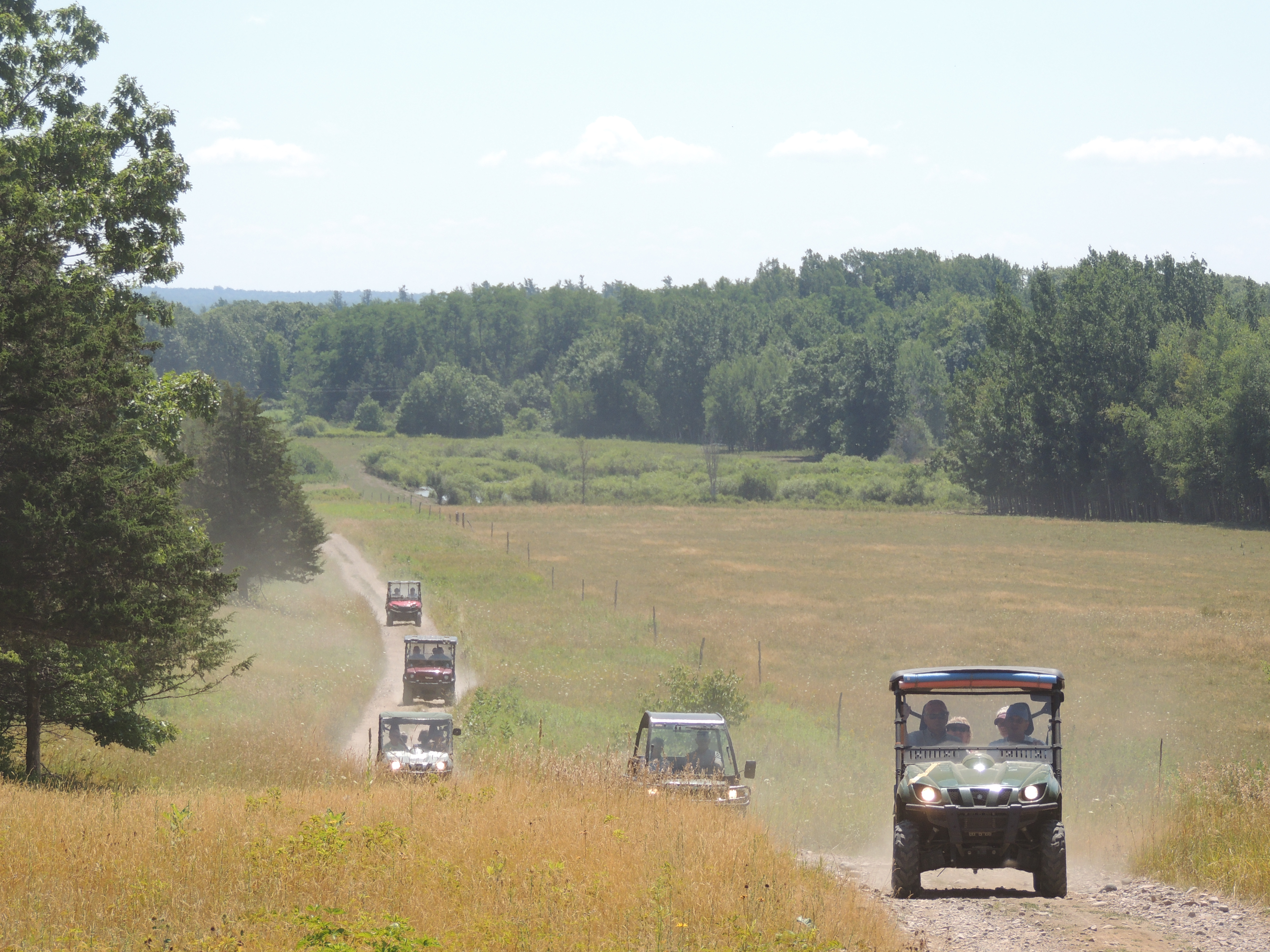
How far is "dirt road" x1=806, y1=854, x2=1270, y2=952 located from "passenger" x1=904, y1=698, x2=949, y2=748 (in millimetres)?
1416

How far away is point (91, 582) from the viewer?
13773 millimetres

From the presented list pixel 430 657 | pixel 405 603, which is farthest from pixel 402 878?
pixel 405 603

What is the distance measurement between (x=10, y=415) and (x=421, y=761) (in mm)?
8919

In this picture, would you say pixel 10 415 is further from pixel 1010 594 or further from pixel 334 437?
pixel 334 437

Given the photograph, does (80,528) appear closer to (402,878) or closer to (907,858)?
(402,878)

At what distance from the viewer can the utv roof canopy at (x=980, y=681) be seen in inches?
461

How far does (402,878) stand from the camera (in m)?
9.43

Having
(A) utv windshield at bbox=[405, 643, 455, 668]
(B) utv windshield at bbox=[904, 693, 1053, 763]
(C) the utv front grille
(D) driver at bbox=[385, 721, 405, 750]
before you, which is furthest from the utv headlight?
(A) utv windshield at bbox=[405, 643, 455, 668]

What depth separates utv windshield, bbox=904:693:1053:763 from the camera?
11727 mm

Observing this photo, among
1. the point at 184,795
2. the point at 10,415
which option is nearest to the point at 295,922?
→ the point at 184,795

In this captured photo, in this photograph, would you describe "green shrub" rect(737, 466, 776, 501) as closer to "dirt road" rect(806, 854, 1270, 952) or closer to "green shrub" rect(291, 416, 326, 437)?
"green shrub" rect(291, 416, 326, 437)

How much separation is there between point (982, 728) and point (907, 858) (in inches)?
71.3

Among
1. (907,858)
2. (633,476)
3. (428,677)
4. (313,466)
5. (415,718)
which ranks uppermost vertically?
(907,858)

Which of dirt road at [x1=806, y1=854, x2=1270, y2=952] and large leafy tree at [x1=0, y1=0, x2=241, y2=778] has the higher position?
large leafy tree at [x1=0, y1=0, x2=241, y2=778]
